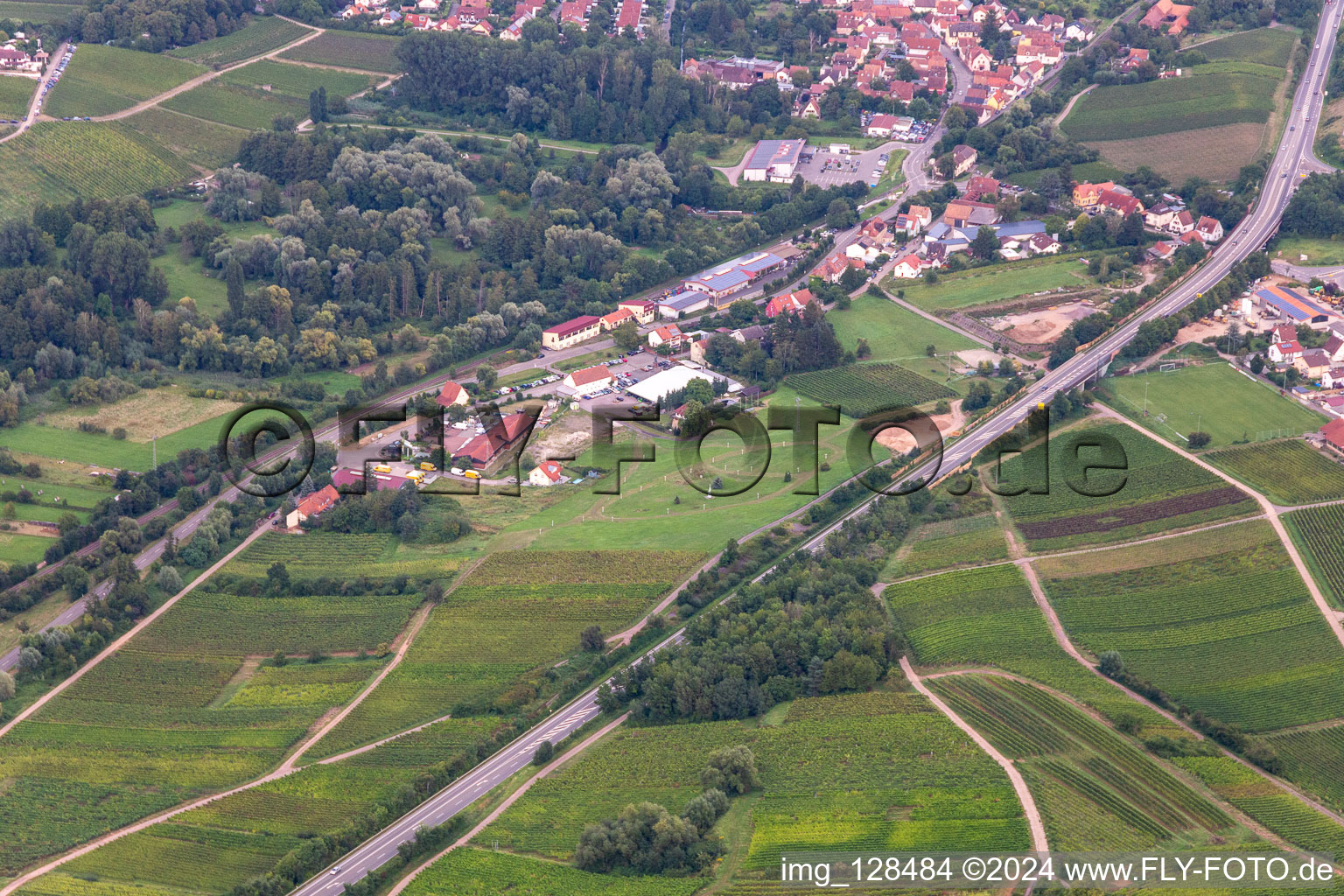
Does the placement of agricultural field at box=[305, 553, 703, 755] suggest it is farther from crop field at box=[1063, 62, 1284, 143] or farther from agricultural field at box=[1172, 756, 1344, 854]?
crop field at box=[1063, 62, 1284, 143]

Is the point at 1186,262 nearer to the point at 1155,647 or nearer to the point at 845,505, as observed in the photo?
the point at 845,505

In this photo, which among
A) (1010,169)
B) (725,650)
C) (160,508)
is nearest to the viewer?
(725,650)

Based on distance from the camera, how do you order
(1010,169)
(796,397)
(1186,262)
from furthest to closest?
(1010,169)
(1186,262)
(796,397)

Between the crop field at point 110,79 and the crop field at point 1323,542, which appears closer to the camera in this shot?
the crop field at point 1323,542

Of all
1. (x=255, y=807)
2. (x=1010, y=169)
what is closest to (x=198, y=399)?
(x=255, y=807)

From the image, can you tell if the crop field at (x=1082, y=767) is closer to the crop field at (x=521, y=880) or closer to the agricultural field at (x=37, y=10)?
the crop field at (x=521, y=880)

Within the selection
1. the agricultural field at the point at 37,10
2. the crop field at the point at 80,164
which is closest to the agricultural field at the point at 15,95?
the crop field at the point at 80,164

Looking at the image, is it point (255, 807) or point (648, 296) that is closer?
point (255, 807)

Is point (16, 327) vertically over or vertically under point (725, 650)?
over
